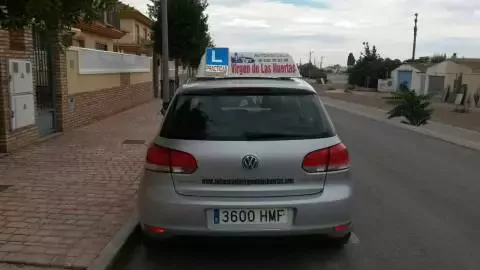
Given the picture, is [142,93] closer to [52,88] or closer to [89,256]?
[52,88]

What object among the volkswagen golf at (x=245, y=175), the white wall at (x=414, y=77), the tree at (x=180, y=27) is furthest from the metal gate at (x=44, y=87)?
the white wall at (x=414, y=77)

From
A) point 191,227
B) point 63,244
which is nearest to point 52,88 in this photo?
point 63,244

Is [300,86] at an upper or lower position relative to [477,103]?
upper

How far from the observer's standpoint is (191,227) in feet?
13.6

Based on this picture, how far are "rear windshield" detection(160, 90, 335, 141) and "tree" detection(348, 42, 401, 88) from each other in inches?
2693

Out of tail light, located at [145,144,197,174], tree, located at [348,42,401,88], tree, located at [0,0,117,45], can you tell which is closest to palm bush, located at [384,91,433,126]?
tail light, located at [145,144,197,174]

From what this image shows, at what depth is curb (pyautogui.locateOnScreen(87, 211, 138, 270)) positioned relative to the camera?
13.7 feet

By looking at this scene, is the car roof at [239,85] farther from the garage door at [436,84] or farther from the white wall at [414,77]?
the white wall at [414,77]

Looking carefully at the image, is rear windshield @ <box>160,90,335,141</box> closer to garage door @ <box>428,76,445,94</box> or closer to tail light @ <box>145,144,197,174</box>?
tail light @ <box>145,144,197,174</box>

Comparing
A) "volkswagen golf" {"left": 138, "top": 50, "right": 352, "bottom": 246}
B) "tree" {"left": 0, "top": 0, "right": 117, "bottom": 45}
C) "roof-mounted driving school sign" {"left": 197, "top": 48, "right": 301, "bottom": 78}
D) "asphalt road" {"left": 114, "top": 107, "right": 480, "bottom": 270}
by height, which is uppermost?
"tree" {"left": 0, "top": 0, "right": 117, "bottom": 45}

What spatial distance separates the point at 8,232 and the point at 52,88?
7.55 m

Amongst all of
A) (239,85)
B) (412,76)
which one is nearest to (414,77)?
(412,76)

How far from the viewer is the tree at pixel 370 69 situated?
70.8 m

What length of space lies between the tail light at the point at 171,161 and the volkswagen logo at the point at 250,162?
386mm
